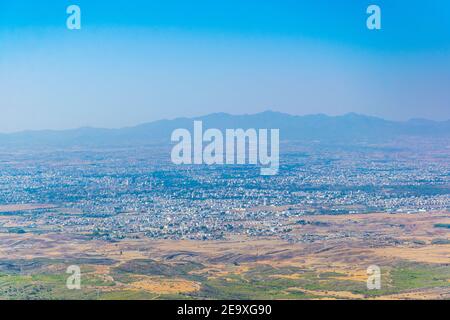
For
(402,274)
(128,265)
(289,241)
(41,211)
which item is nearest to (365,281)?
(402,274)

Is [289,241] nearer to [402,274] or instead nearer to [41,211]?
[402,274]

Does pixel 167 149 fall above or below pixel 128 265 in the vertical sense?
above

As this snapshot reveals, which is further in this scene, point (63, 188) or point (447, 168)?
point (447, 168)

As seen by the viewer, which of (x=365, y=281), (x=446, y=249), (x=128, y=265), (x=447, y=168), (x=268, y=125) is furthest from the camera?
(x=447, y=168)

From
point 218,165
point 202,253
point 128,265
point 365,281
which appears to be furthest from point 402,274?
point 218,165

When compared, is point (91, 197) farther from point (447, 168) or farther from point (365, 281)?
point (447, 168)

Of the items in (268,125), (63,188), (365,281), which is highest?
(268,125)
